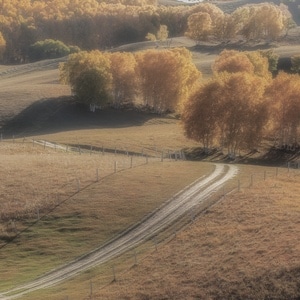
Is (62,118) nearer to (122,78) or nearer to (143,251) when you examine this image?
(122,78)

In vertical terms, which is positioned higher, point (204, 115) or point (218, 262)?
point (204, 115)

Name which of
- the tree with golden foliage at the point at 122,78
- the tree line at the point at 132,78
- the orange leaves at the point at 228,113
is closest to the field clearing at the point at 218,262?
the orange leaves at the point at 228,113

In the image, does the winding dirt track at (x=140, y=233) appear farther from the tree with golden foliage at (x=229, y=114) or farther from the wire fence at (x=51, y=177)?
the tree with golden foliage at (x=229, y=114)

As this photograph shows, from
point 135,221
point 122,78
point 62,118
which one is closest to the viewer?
point 135,221

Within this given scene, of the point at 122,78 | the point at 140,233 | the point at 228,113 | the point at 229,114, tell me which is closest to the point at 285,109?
the point at 229,114

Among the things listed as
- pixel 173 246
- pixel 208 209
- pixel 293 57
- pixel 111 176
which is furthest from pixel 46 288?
pixel 293 57

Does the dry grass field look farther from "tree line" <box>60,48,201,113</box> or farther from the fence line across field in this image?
"tree line" <box>60,48,201,113</box>

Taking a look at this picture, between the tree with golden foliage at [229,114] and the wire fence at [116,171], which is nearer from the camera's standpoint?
the wire fence at [116,171]
